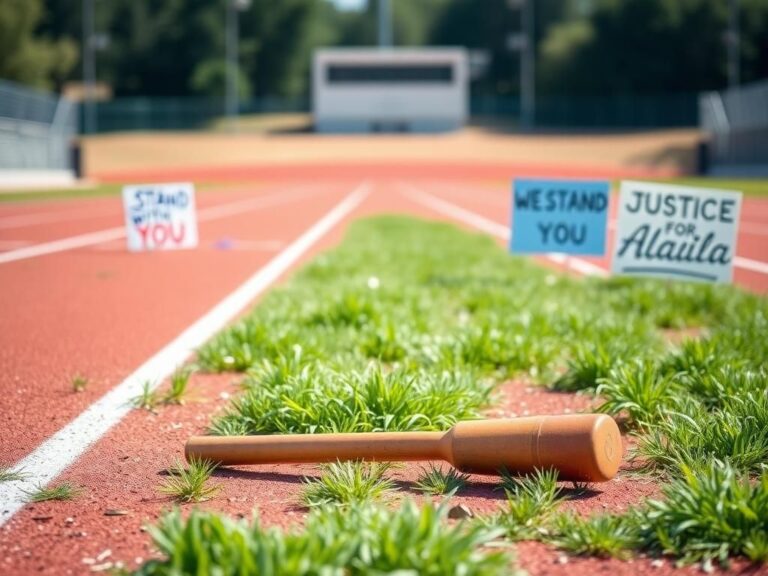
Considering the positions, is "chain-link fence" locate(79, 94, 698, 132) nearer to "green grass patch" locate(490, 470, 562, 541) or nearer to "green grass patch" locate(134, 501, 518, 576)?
"green grass patch" locate(490, 470, 562, 541)

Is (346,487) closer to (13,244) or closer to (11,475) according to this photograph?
(11,475)

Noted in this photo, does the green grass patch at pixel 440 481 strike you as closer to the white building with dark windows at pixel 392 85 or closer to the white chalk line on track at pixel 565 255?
the white chalk line on track at pixel 565 255

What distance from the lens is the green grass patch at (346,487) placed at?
3.26 metres

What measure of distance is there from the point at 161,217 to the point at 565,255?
185 inches

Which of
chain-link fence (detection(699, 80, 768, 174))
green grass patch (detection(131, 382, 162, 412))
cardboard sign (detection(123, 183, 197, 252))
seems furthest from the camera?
chain-link fence (detection(699, 80, 768, 174))

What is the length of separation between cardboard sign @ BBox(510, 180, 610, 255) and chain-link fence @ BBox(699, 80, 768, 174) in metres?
39.0

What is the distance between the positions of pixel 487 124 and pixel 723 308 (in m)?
81.8

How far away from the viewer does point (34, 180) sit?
3853 cm

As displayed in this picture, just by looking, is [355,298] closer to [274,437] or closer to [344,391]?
[344,391]

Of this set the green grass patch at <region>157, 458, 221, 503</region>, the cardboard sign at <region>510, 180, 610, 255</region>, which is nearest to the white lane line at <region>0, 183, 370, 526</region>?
the green grass patch at <region>157, 458, 221, 503</region>

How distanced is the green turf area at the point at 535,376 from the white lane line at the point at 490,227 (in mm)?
1778

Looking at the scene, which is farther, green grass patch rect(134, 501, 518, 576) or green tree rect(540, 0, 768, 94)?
green tree rect(540, 0, 768, 94)

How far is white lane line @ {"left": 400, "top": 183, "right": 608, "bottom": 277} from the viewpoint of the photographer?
11.1 m

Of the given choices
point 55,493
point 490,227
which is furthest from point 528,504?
point 490,227
